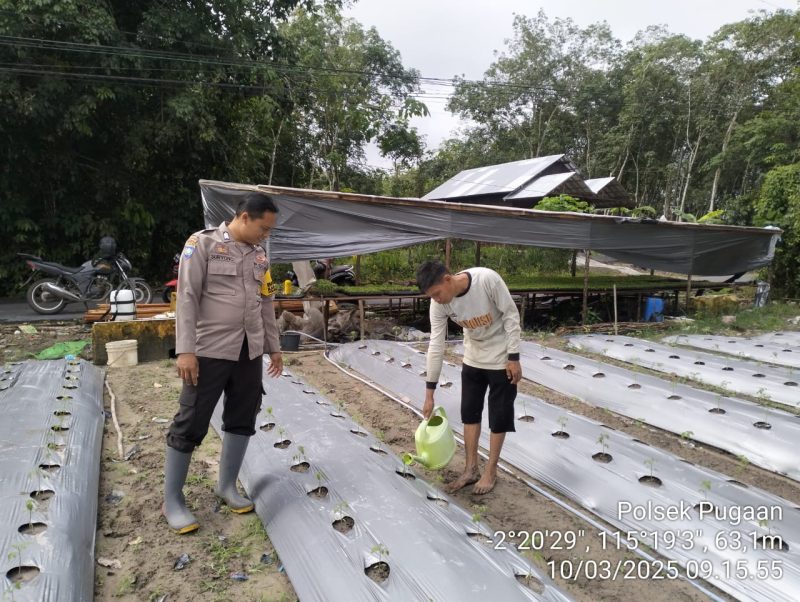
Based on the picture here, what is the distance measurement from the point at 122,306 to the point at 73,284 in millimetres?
2919

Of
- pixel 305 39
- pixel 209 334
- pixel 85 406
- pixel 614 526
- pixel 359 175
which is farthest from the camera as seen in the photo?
pixel 359 175

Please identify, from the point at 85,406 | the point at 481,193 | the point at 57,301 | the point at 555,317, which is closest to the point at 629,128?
the point at 481,193

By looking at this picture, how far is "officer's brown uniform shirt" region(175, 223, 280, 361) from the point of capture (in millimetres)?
2359

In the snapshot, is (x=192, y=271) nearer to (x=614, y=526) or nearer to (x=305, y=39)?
(x=614, y=526)

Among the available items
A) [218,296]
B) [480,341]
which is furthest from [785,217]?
[218,296]

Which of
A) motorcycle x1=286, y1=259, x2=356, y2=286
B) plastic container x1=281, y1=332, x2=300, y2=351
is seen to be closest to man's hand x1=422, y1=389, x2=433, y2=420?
plastic container x1=281, y1=332, x2=300, y2=351

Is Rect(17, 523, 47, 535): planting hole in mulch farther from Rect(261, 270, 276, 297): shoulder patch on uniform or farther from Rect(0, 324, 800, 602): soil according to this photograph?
Rect(261, 270, 276, 297): shoulder patch on uniform

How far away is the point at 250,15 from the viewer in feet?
40.5

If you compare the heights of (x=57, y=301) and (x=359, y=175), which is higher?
(x=359, y=175)

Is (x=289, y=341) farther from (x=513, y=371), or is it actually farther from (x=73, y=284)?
(x=513, y=371)

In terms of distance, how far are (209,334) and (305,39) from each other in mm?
17287

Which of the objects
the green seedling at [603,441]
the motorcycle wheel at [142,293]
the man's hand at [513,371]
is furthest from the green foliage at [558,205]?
the man's hand at [513,371]

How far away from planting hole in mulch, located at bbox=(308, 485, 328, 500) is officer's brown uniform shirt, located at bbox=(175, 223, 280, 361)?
2.62 ft

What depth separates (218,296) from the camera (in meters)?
2.46
